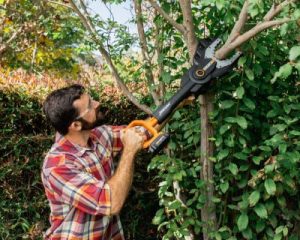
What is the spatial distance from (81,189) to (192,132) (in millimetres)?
926

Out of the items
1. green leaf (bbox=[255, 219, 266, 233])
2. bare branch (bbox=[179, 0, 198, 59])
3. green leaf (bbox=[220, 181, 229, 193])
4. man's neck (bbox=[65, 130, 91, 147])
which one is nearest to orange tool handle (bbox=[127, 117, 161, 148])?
man's neck (bbox=[65, 130, 91, 147])

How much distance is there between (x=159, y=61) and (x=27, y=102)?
3.82 feet

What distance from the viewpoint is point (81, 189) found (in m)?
2.37

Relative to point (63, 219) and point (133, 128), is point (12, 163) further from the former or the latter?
point (133, 128)

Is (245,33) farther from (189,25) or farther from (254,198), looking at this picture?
(254,198)

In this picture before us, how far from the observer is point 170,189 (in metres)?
3.42

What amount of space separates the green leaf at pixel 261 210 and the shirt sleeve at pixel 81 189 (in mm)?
901

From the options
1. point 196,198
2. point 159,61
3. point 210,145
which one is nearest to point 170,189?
point 196,198

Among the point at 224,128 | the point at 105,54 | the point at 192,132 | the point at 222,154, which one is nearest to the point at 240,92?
the point at 224,128

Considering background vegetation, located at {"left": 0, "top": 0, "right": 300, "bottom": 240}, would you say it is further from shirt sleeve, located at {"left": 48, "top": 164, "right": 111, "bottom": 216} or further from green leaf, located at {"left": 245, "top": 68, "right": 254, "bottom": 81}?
shirt sleeve, located at {"left": 48, "top": 164, "right": 111, "bottom": 216}

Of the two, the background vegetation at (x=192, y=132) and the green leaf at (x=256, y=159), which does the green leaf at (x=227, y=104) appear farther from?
the green leaf at (x=256, y=159)

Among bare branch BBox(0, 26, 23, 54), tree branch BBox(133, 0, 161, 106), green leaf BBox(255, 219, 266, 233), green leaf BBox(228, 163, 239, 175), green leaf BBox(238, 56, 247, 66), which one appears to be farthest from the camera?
Answer: bare branch BBox(0, 26, 23, 54)

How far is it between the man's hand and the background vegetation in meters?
0.52

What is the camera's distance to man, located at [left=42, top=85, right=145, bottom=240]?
7.80 feet
